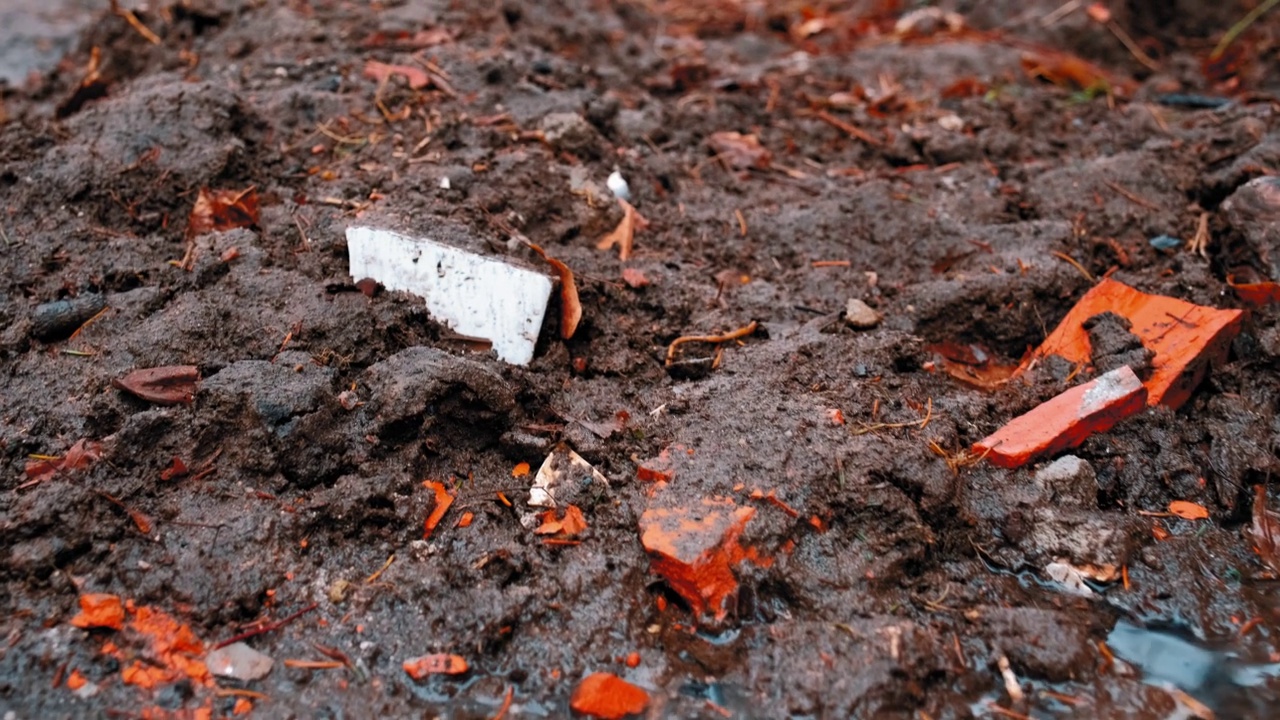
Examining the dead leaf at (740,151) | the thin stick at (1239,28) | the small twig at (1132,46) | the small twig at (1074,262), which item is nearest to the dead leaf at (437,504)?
the dead leaf at (740,151)

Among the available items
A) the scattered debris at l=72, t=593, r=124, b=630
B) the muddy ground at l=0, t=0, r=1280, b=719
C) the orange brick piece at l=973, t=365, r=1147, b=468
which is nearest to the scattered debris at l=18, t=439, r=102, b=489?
the muddy ground at l=0, t=0, r=1280, b=719

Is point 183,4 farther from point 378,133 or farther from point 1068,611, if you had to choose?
point 1068,611

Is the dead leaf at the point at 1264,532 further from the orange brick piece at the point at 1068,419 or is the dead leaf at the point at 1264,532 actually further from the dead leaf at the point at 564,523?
the dead leaf at the point at 564,523

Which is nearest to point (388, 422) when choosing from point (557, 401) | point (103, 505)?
point (557, 401)

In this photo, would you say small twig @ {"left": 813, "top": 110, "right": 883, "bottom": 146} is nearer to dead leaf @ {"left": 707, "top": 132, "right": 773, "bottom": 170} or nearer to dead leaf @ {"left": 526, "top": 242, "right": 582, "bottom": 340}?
dead leaf @ {"left": 707, "top": 132, "right": 773, "bottom": 170}

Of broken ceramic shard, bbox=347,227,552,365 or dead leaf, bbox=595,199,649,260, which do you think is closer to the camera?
broken ceramic shard, bbox=347,227,552,365

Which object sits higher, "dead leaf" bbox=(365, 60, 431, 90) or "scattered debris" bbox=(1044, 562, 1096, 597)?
"dead leaf" bbox=(365, 60, 431, 90)

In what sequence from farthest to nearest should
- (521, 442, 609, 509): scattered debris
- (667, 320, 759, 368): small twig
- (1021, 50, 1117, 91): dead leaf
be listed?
(1021, 50, 1117, 91): dead leaf → (667, 320, 759, 368): small twig → (521, 442, 609, 509): scattered debris
